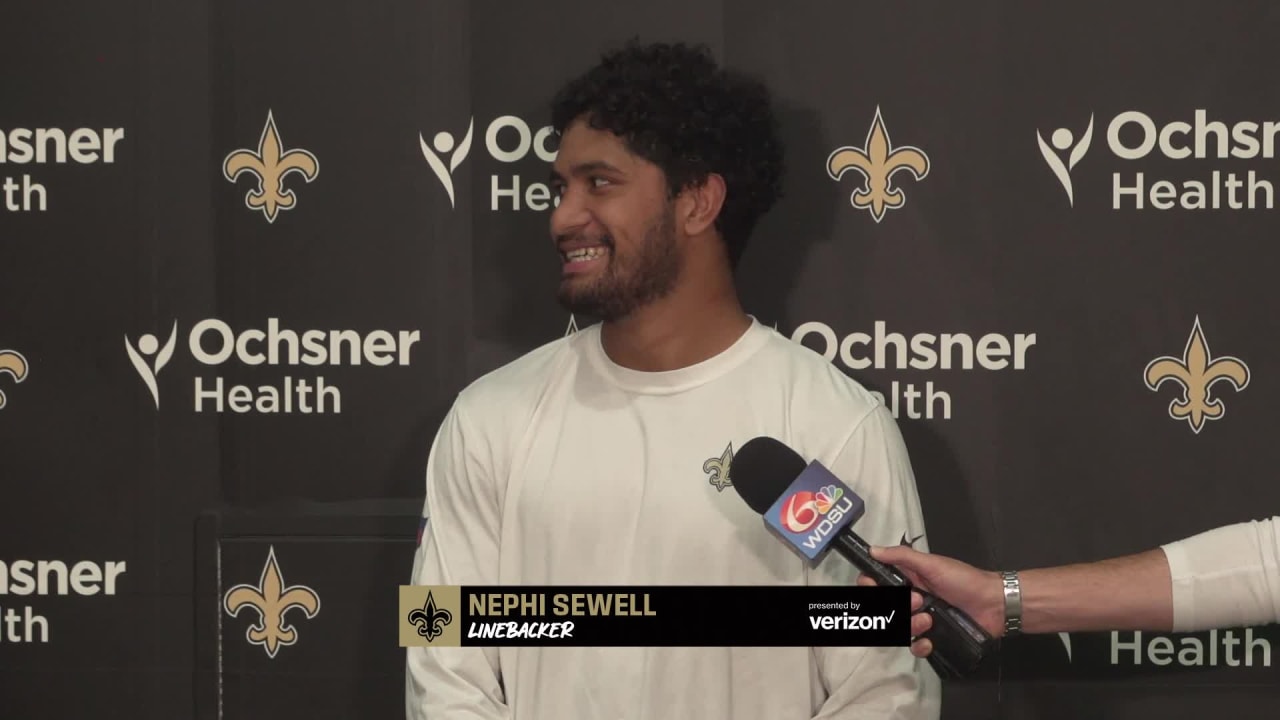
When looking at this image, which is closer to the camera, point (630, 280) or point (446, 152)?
point (630, 280)

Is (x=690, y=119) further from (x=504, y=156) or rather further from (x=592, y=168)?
(x=504, y=156)

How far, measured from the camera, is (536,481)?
2.28m

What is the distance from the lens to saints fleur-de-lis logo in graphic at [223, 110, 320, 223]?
262cm

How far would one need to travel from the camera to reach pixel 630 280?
2283 mm

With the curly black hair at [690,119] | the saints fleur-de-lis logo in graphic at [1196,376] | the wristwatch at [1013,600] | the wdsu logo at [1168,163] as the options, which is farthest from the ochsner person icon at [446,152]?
the saints fleur-de-lis logo in graphic at [1196,376]

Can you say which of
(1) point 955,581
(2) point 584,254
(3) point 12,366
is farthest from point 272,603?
(1) point 955,581

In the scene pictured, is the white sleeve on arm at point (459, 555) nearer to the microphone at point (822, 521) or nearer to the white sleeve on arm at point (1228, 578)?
the microphone at point (822, 521)

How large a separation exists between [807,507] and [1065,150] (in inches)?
40.8

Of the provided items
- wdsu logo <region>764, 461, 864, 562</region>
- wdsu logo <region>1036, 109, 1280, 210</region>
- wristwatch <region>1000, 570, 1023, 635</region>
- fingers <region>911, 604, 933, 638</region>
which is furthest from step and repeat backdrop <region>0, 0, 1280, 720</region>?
fingers <region>911, 604, 933, 638</region>

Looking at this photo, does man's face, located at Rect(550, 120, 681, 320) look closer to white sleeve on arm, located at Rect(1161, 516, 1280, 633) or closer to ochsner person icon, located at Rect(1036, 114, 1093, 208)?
ochsner person icon, located at Rect(1036, 114, 1093, 208)

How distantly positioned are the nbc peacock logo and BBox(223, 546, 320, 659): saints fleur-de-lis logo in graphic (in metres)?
1.15

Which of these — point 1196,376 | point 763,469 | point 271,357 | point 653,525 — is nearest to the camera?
point 763,469

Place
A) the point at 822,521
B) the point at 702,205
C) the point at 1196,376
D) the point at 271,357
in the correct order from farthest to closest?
the point at 271,357 < the point at 1196,376 < the point at 702,205 < the point at 822,521

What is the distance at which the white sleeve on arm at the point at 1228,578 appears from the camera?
210cm
